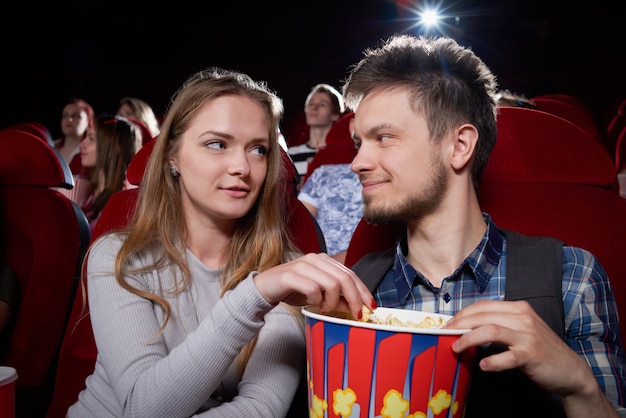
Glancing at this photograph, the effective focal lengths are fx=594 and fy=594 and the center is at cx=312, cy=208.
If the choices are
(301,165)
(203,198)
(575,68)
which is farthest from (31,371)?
(575,68)

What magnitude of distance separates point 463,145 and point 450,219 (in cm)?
14

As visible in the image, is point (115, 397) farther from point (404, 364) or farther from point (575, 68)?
point (575, 68)

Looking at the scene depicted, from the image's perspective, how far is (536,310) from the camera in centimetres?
92

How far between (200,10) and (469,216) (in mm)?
7026

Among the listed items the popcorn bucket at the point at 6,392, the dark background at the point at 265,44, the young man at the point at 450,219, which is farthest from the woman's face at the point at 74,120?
the popcorn bucket at the point at 6,392

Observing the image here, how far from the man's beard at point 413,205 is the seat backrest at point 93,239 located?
0.29 meters

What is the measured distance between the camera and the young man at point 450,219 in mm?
903

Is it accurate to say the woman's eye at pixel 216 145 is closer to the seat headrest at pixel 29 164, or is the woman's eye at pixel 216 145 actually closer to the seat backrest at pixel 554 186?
the seat backrest at pixel 554 186

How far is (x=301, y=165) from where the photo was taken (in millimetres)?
3834

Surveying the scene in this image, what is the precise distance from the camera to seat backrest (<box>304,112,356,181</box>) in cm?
242

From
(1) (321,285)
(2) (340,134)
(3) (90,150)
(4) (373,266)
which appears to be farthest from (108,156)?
(1) (321,285)

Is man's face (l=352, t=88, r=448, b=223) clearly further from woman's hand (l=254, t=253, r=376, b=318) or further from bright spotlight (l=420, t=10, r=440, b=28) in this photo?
bright spotlight (l=420, t=10, r=440, b=28)

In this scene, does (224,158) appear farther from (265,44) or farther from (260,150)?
(265,44)

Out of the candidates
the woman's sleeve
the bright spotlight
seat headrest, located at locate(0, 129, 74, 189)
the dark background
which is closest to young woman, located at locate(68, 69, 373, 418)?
the woman's sleeve
